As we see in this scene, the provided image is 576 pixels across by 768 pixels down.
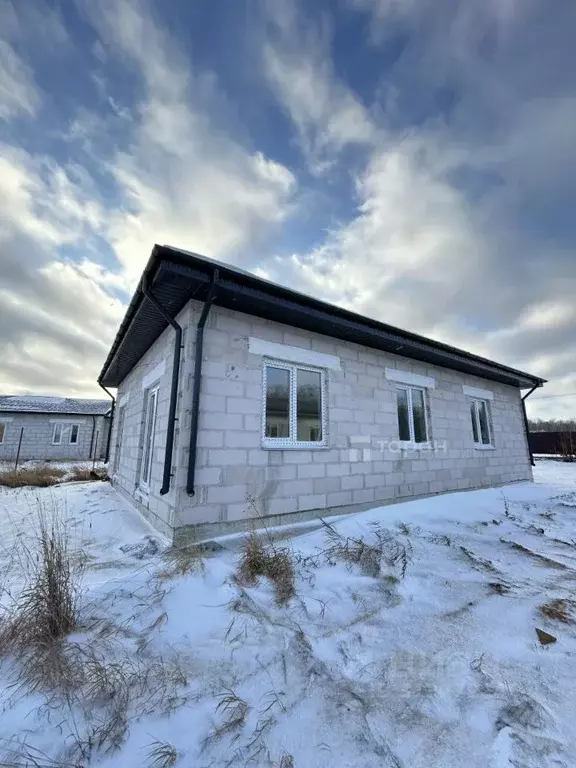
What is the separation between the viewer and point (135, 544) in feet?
13.7

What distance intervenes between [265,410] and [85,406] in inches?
900

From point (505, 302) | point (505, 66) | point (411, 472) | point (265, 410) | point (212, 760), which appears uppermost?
point (505, 66)

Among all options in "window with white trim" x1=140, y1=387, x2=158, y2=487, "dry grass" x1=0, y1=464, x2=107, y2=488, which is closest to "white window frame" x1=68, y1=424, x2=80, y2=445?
"dry grass" x1=0, y1=464, x2=107, y2=488

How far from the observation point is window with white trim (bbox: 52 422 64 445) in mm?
21042

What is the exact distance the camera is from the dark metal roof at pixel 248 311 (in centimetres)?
388

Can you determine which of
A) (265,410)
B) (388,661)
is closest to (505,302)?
(265,410)

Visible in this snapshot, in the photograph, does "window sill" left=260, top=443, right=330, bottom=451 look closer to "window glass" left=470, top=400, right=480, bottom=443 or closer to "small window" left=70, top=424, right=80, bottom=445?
"window glass" left=470, top=400, right=480, bottom=443

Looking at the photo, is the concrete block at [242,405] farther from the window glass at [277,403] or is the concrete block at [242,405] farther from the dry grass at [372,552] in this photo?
the dry grass at [372,552]

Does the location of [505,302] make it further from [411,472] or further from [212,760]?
[212,760]

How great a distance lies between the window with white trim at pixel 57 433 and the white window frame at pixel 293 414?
72.2 feet

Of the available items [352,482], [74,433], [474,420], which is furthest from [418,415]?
[74,433]

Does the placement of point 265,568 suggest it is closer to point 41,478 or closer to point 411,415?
point 411,415

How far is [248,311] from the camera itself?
4832 millimetres

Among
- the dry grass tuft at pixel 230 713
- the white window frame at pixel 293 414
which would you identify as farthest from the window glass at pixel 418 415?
the dry grass tuft at pixel 230 713
